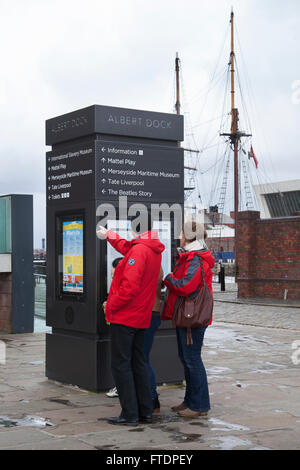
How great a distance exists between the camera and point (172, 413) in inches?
274

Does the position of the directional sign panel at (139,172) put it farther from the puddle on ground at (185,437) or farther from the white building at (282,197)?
the white building at (282,197)

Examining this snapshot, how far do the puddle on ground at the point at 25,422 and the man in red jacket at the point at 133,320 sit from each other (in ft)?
1.96

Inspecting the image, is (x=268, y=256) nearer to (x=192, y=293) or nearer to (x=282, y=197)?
(x=192, y=293)

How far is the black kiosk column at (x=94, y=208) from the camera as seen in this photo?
25.5 ft

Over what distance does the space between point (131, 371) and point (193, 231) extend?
1451 mm

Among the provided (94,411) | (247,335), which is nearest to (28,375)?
(94,411)

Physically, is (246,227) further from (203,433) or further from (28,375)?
(203,433)

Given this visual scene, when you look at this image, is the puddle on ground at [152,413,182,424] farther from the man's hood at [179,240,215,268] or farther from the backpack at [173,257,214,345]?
the man's hood at [179,240,215,268]

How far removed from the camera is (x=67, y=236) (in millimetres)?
8273

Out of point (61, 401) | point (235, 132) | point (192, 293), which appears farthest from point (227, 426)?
point (235, 132)

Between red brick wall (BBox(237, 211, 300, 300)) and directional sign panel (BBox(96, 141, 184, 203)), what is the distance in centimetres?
1778

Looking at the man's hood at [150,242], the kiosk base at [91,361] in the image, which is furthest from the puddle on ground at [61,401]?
the man's hood at [150,242]

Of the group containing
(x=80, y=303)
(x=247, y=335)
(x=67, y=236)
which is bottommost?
(x=247, y=335)

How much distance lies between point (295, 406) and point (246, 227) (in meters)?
20.1
